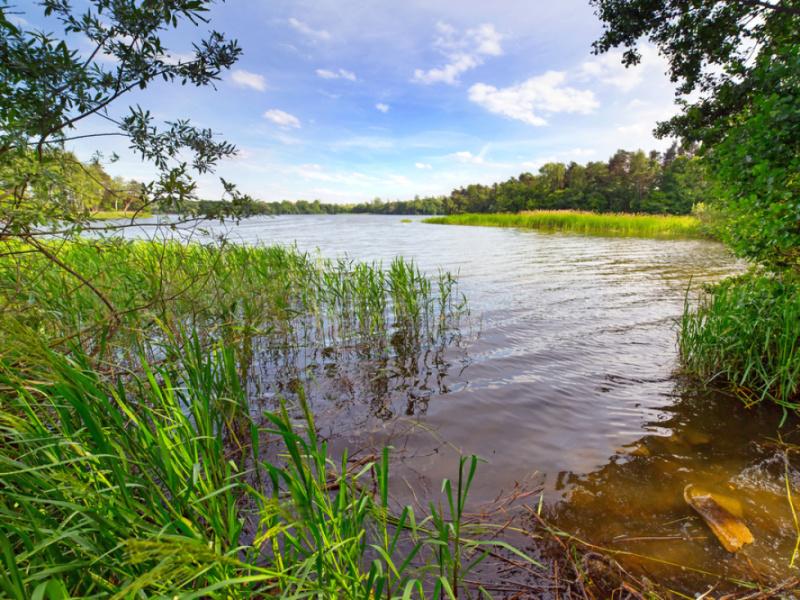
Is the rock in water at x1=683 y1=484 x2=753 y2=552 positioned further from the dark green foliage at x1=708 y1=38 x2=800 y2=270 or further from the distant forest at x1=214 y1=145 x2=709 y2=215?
the distant forest at x1=214 y1=145 x2=709 y2=215

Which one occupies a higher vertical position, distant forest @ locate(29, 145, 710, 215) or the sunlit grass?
distant forest @ locate(29, 145, 710, 215)

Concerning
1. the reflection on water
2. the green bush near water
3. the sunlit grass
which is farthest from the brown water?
the sunlit grass

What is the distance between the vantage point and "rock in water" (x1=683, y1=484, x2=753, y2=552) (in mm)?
2461

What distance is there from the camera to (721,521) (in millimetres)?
2598

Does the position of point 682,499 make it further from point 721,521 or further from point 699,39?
point 699,39

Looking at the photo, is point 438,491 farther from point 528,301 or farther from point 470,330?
point 528,301

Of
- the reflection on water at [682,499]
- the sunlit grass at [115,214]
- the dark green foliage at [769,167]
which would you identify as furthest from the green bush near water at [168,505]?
the dark green foliage at [769,167]

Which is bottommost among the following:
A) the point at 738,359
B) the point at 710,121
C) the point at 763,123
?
the point at 738,359

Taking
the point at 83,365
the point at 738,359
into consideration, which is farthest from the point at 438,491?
the point at 738,359

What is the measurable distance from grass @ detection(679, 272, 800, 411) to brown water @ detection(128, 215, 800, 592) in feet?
1.07

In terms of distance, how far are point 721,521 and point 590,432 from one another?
140 cm

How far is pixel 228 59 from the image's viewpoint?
2.88 metres

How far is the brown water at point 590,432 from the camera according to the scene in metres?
2.61

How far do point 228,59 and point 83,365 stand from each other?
260cm
